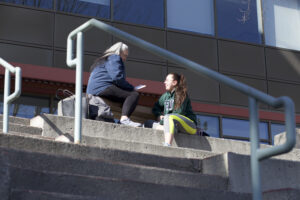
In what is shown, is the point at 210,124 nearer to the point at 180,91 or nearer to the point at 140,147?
the point at 180,91

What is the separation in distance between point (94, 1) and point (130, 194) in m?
9.88

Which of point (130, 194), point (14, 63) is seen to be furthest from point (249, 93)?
point (14, 63)

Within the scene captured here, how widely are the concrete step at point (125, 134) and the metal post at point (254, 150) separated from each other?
2478 mm

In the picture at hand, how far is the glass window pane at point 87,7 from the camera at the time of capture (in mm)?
13211

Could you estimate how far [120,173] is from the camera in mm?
4461

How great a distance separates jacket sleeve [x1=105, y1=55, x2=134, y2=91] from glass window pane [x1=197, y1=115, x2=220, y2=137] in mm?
6142

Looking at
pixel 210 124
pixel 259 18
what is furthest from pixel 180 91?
pixel 259 18

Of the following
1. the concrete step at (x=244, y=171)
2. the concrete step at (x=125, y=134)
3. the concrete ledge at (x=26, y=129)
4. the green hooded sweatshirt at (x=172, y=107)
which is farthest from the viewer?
the green hooded sweatshirt at (x=172, y=107)

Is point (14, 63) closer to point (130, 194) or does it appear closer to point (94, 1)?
point (94, 1)

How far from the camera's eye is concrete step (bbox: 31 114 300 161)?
6.53 m

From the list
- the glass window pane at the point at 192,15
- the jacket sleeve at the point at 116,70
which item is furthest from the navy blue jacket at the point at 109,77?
the glass window pane at the point at 192,15

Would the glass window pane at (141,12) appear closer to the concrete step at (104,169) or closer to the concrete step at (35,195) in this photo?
the concrete step at (104,169)

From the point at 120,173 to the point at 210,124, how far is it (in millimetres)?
9427

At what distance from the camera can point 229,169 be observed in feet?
16.9
